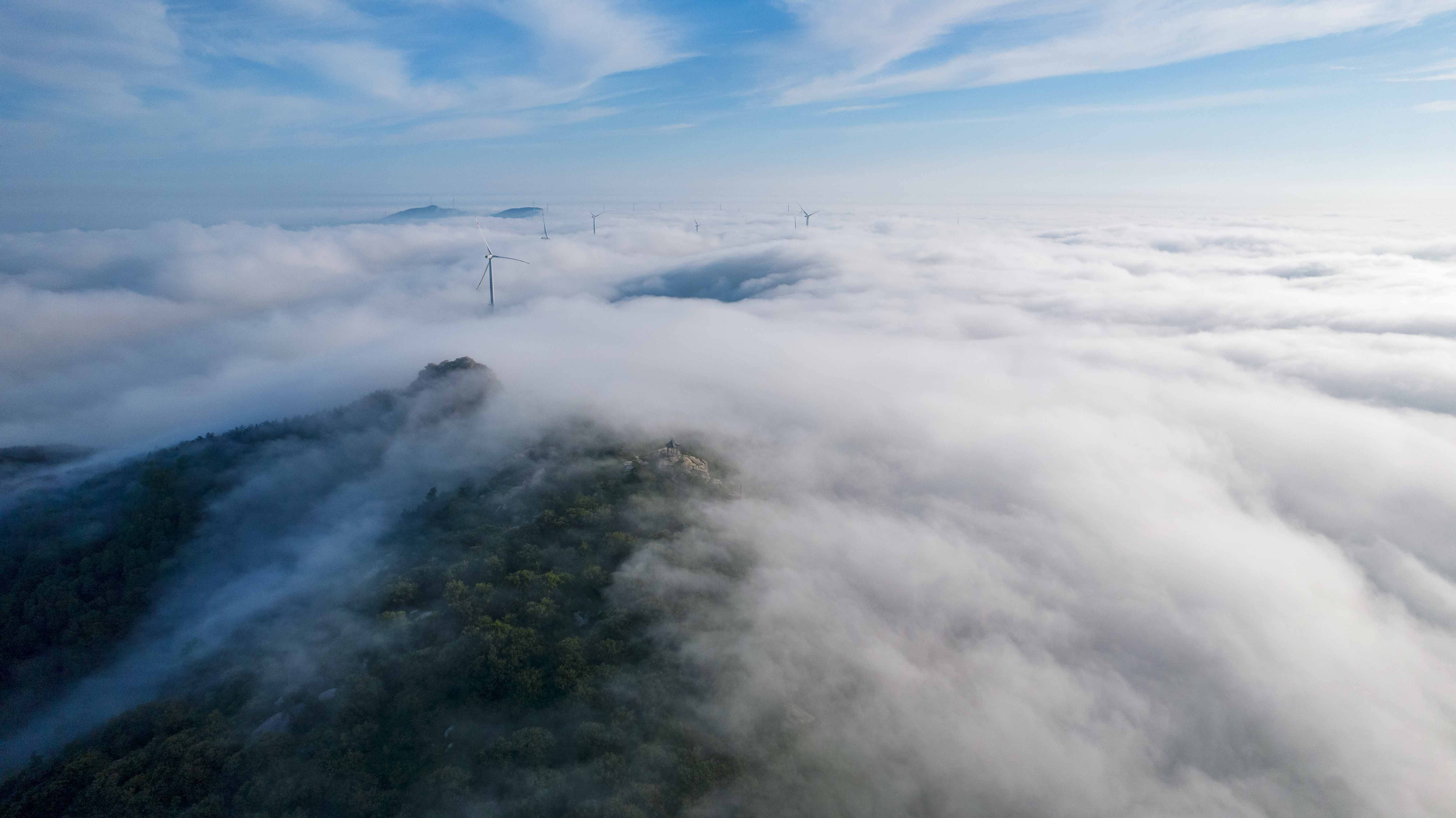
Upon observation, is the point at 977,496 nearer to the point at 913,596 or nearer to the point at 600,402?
the point at 913,596

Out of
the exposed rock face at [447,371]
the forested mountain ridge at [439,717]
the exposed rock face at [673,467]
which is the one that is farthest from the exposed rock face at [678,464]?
the exposed rock face at [447,371]

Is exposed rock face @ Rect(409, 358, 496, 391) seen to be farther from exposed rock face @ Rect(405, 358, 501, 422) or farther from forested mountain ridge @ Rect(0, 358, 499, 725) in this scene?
Result: forested mountain ridge @ Rect(0, 358, 499, 725)

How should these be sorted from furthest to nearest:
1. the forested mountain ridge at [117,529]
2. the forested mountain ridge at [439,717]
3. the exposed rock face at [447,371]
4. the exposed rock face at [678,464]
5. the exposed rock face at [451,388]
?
1. the exposed rock face at [447,371]
2. the exposed rock face at [451,388]
3. the exposed rock face at [678,464]
4. the forested mountain ridge at [117,529]
5. the forested mountain ridge at [439,717]

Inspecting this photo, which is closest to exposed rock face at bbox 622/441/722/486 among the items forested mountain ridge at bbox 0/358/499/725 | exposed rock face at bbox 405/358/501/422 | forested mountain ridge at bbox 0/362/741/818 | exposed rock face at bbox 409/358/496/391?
forested mountain ridge at bbox 0/362/741/818

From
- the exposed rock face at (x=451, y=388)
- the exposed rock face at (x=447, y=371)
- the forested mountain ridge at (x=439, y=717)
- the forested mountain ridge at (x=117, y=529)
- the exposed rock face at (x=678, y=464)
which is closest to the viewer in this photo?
the forested mountain ridge at (x=439, y=717)

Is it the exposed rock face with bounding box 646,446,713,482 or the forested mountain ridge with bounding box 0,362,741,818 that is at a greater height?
the exposed rock face with bounding box 646,446,713,482

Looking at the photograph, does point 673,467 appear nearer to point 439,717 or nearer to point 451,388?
point 439,717

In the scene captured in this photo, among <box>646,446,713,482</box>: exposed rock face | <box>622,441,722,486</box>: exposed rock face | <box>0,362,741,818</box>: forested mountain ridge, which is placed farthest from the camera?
<box>646,446,713,482</box>: exposed rock face

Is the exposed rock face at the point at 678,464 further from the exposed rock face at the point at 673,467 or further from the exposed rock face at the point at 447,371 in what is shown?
the exposed rock face at the point at 447,371
